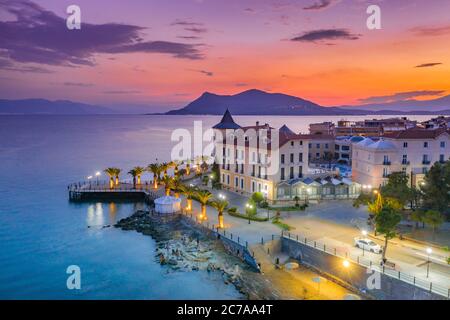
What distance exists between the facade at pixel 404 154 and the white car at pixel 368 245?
2032 centimetres

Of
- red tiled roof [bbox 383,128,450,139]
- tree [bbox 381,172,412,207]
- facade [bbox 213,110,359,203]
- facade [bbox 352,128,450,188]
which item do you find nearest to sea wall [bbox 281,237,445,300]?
tree [bbox 381,172,412,207]

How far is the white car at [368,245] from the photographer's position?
27219mm

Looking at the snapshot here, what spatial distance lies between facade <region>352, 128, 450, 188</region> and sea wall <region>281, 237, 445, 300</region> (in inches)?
840

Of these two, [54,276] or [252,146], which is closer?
[54,276]

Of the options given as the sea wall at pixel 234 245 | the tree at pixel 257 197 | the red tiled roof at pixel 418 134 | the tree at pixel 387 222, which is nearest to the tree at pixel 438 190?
the tree at pixel 387 222

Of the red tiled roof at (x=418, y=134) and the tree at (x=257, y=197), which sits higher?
the red tiled roof at (x=418, y=134)

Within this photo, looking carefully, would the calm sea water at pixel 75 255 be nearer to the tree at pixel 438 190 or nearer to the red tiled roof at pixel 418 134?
the tree at pixel 438 190

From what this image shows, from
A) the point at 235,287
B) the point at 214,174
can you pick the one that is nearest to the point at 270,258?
the point at 235,287

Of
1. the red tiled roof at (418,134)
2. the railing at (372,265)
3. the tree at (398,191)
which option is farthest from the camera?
the red tiled roof at (418,134)

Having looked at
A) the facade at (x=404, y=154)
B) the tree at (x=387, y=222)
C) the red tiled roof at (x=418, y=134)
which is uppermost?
the red tiled roof at (x=418, y=134)

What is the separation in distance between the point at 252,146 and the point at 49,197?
34102 millimetres

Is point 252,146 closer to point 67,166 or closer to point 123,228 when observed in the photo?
point 123,228

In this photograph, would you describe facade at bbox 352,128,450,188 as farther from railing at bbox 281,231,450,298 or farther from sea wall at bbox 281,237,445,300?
sea wall at bbox 281,237,445,300
